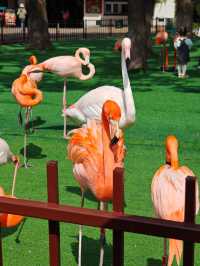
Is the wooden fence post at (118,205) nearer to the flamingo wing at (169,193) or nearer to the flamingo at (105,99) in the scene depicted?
the flamingo wing at (169,193)

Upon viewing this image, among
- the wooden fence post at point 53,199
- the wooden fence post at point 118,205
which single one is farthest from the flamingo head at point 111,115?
the wooden fence post at point 118,205

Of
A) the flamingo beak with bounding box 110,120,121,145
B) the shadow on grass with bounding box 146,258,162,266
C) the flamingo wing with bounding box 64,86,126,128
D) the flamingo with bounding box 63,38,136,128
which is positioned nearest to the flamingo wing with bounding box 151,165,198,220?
the flamingo beak with bounding box 110,120,121,145

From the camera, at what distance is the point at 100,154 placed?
4543 mm

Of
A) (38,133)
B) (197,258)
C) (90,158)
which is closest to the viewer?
(90,158)

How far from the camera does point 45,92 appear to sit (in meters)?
14.6

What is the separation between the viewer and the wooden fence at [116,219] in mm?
2609

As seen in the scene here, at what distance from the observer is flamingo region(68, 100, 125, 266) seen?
445 cm

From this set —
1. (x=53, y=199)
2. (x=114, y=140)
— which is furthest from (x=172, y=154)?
(x=53, y=199)

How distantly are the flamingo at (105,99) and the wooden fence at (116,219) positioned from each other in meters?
4.23

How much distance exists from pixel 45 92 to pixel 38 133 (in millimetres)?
4689

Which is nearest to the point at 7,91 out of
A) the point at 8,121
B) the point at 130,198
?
the point at 8,121

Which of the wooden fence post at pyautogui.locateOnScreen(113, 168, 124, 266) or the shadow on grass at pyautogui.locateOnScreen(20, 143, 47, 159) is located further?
the shadow on grass at pyautogui.locateOnScreen(20, 143, 47, 159)

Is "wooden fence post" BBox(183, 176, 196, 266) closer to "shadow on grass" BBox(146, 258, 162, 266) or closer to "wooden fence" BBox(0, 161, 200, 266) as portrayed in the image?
"wooden fence" BBox(0, 161, 200, 266)

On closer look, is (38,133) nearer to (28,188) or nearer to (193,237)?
(28,188)
